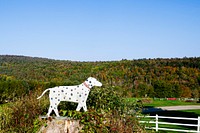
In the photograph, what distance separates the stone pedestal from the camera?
10141 millimetres

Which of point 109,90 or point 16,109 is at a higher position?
Answer: point 109,90

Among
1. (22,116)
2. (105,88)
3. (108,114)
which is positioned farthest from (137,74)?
(108,114)

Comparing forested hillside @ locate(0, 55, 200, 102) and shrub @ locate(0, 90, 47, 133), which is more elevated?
forested hillside @ locate(0, 55, 200, 102)

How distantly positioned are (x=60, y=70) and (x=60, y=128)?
2584 inches

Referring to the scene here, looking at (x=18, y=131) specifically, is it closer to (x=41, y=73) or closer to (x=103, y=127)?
(x=103, y=127)

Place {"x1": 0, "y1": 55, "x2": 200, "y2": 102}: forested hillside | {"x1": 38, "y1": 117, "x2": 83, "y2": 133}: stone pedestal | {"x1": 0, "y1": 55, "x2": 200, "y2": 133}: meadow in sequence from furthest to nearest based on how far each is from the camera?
{"x1": 0, "y1": 55, "x2": 200, "y2": 102}: forested hillside
{"x1": 0, "y1": 55, "x2": 200, "y2": 133}: meadow
{"x1": 38, "y1": 117, "x2": 83, "y2": 133}: stone pedestal

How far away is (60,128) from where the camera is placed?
1018 centimetres

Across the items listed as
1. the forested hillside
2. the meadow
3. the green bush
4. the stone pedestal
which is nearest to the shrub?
the meadow

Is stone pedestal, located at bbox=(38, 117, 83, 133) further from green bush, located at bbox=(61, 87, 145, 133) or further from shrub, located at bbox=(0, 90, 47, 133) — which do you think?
shrub, located at bbox=(0, 90, 47, 133)

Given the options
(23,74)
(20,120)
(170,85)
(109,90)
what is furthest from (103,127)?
(23,74)

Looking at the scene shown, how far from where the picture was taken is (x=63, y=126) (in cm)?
A: 1017

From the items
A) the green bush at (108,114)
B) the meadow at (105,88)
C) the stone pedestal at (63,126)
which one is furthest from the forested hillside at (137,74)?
the stone pedestal at (63,126)

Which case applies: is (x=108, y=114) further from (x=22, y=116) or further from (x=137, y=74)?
(x=137, y=74)

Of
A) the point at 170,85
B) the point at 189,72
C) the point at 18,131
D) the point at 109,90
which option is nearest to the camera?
the point at 18,131
